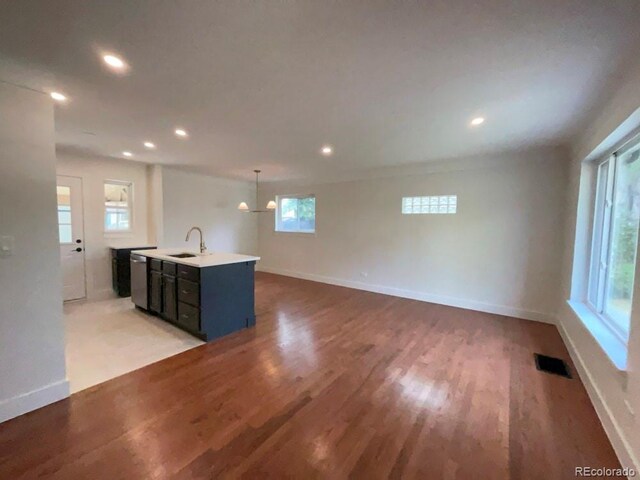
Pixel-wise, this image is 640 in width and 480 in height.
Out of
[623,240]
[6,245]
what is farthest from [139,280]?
[623,240]

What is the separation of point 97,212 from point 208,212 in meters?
2.11

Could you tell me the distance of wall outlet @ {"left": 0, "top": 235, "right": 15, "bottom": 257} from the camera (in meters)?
1.93

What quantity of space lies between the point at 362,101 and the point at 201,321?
2.80 meters

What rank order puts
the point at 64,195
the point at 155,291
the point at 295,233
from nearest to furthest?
1. the point at 155,291
2. the point at 64,195
3. the point at 295,233

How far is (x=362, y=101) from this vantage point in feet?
7.75

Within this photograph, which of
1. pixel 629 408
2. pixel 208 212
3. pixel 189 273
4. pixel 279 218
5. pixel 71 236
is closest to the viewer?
pixel 629 408

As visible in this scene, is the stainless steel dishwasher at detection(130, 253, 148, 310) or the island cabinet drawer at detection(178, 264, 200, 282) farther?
the stainless steel dishwasher at detection(130, 253, 148, 310)

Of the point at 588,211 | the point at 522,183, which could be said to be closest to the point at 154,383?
the point at 588,211

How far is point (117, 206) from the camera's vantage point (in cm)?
503

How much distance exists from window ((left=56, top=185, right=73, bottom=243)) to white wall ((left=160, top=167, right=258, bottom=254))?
1357mm

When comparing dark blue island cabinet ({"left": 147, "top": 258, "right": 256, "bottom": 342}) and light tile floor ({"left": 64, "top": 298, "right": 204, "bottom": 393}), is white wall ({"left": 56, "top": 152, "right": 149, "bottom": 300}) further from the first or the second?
dark blue island cabinet ({"left": 147, "top": 258, "right": 256, "bottom": 342})

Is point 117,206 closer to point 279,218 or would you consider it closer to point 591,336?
point 279,218

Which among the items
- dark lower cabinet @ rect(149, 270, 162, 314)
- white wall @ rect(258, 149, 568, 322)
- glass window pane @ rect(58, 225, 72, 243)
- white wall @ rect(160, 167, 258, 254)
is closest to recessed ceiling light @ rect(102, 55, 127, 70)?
dark lower cabinet @ rect(149, 270, 162, 314)

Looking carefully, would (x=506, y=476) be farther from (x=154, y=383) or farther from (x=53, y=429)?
(x=53, y=429)
